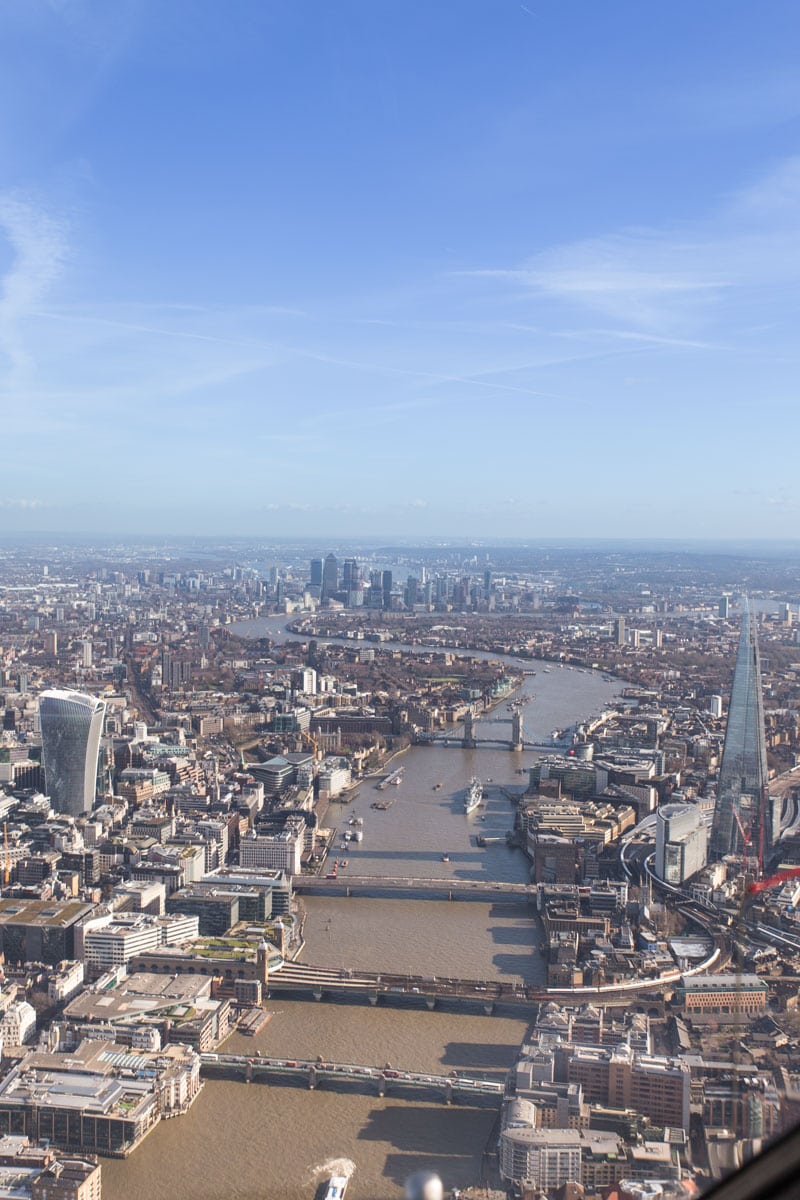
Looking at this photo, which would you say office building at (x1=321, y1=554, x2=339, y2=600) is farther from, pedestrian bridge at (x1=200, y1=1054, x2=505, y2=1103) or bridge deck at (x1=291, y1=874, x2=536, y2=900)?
pedestrian bridge at (x1=200, y1=1054, x2=505, y2=1103)

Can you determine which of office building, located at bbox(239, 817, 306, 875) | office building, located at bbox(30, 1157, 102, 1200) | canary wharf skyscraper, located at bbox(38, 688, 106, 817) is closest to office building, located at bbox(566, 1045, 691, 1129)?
office building, located at bbox(30, 1157, 102, 1200)

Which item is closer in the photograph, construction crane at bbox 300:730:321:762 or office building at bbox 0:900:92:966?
office building at bbox 0:900:92:966

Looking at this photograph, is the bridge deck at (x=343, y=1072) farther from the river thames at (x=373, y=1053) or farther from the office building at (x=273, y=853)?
the office building at (x=273, y=853)

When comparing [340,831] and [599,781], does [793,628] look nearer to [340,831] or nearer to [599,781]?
[599,781]

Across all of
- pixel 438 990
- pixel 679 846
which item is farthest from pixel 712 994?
pixel 679 846

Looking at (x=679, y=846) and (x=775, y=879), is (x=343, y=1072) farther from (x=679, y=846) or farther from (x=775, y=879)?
(x=679, y=846)

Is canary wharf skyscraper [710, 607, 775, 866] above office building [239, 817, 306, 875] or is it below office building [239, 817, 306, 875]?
above

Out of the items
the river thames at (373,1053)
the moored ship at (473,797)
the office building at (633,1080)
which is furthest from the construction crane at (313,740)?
the office building at (633,1080)

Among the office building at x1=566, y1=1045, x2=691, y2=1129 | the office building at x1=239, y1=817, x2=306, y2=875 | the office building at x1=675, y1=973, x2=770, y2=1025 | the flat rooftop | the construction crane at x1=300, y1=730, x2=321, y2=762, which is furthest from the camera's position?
the construction crane at x1=300, y1=730, x2=321, y2=762
